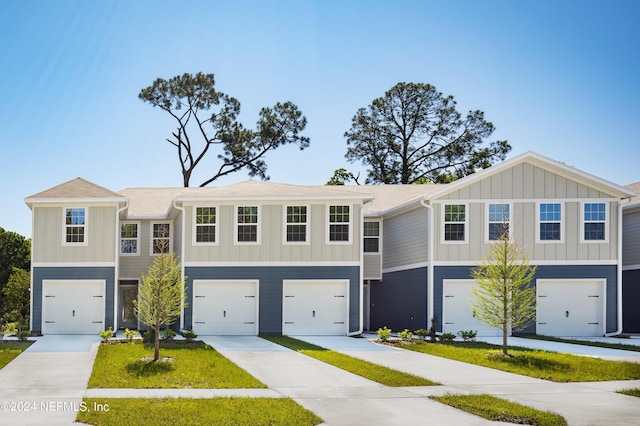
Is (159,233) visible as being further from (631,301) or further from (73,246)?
(631,301)

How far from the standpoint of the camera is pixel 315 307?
25.9 m

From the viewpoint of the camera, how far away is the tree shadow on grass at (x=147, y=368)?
600 inches

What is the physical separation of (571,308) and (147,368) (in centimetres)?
1563

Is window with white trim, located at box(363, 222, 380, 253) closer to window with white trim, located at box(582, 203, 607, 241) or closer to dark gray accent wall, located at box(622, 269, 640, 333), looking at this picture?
window with white trim, located at box(582, 203, 607, 241)

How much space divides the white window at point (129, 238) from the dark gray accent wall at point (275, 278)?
450cm

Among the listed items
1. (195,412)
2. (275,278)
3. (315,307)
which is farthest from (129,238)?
(195,412)

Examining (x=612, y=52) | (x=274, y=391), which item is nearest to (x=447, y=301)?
(x=612, y=52)

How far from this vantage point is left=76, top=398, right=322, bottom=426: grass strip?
34.8ft

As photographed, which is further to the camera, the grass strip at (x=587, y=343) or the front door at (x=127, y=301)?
the front door at (x=127, y=301)

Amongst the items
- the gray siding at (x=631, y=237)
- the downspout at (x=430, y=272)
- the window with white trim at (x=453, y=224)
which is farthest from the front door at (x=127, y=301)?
the gray siding at (x=631, y=237)

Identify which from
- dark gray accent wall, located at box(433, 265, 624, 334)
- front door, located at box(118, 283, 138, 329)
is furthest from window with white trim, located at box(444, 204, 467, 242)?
front door, located at box(118, 283, 138, 329)

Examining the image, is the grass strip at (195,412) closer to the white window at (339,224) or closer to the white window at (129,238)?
the white window at (339,224)

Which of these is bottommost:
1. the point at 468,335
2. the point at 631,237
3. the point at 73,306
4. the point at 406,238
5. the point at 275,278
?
the point at 468,335

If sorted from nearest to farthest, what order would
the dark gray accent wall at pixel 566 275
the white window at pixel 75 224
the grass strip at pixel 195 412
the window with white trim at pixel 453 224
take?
the grass strip at pixel 195 412
the dark gray accent wall at pixel 566 275
the window with white trim at pixel 453 224
the white window at pixel 75 224
